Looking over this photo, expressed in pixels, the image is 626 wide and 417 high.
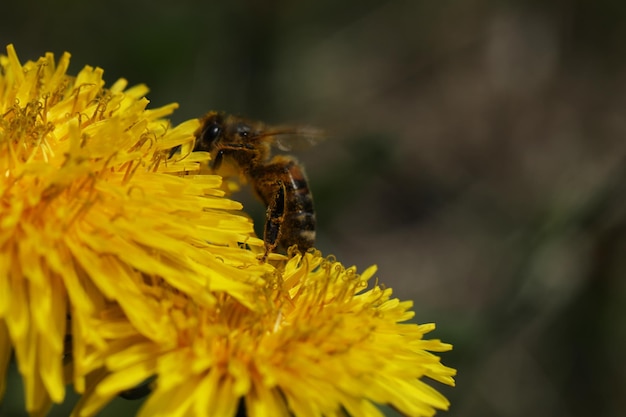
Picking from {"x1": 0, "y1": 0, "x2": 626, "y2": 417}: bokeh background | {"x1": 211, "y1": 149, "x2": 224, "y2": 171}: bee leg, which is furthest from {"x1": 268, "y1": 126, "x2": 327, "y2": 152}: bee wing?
{"x1": 0, "y1": 0, "x2": 626, "y2": 417}: bokeh background

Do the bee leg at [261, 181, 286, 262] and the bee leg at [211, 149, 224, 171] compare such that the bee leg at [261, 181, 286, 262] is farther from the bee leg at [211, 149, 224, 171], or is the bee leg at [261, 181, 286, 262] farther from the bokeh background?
the bokeh background

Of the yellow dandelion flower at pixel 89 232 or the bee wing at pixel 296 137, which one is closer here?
the yellow dandelion flower at pixel 89 232

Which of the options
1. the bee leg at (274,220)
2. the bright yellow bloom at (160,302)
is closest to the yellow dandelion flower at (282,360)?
the bright yellow bloom at (160,302)

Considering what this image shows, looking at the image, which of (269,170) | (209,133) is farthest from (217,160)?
(269,170)

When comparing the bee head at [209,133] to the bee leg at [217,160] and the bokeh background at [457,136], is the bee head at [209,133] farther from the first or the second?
the bokeh background at [457,136]

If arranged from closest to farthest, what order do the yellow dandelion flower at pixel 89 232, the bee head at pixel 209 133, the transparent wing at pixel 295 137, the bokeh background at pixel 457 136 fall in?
1. the yellow dandelion flower at pixel 89 232
2. the bee head at pixel 209 133
3. the transparent wing at pixel 295 137
4. the bokeh background at pixel 457 136

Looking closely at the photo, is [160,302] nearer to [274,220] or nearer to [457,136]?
[274,220]
